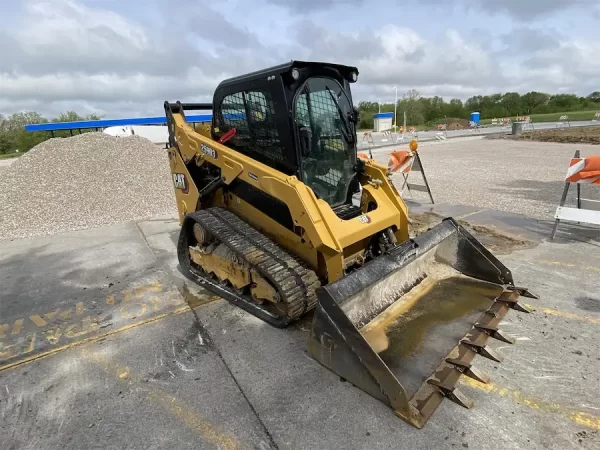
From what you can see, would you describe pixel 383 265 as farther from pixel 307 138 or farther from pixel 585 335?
pixel 585 335

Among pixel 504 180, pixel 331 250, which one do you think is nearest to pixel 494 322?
pixel 331 250

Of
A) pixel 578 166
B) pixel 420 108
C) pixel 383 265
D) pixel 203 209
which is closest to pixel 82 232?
pixel 203 209

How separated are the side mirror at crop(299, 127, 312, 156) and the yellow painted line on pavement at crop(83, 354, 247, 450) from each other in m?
2.50

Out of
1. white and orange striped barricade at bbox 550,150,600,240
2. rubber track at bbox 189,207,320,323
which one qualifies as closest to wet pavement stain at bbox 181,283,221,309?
rubber track at bbox 189,207,320,323

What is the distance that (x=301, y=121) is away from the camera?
Answer: 386cm

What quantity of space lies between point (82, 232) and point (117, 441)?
639 centimetres

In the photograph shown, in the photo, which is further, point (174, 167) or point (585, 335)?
point (174, 167)

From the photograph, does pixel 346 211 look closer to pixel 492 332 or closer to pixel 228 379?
pixel 492 332

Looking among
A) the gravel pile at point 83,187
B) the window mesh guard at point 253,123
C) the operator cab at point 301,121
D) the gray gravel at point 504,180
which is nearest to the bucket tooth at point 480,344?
the operator cab at point 301,121

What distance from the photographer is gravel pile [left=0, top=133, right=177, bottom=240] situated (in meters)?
8.59

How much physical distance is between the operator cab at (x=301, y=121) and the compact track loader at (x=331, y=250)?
0.02 metres

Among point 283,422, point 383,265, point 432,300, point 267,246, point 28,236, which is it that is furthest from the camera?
point 28,236

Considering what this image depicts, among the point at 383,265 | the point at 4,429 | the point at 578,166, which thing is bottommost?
the point at 4,429

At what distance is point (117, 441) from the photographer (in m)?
2.48
